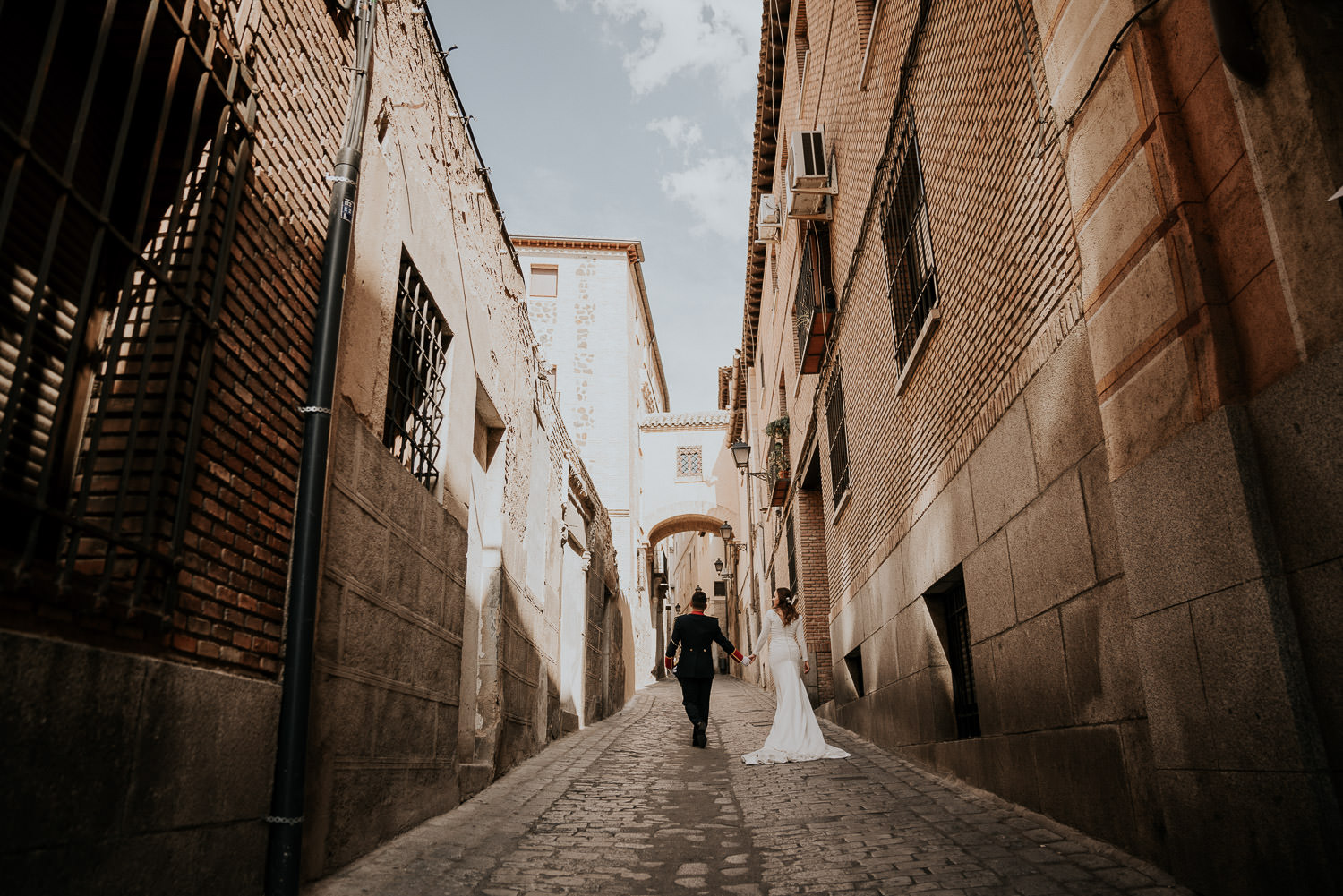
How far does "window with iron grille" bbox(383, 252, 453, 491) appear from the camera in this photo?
5.39 metres

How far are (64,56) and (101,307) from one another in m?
0.85

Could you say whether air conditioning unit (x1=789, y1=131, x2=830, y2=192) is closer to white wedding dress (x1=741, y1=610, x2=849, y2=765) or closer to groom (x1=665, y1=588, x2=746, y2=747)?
groom (x1=665, y1=588, x2=746, y2=747)

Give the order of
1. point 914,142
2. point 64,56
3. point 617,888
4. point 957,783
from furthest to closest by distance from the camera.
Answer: point 914,142 < point 957,783 < point 617,888 < point 64,56

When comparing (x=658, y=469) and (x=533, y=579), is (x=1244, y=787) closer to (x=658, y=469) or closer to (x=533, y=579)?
(x=533, y=579)

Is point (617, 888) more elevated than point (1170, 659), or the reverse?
point (1170, 659)

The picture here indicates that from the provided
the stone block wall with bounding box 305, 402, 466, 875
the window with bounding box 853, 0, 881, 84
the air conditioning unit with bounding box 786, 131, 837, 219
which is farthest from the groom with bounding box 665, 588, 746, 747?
the window with bounding box 853, 0, 881, 84

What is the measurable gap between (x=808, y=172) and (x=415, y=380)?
6469mm

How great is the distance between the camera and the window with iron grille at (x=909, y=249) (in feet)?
22.4

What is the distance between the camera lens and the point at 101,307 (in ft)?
9.84

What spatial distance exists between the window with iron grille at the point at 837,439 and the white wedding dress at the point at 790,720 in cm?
268

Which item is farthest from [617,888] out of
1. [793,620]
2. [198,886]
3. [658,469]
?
[658,469]

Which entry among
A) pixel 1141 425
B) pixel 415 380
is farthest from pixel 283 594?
pixel 1141 425

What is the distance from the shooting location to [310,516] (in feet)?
12.3

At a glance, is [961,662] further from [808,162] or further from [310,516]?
[808,162]
